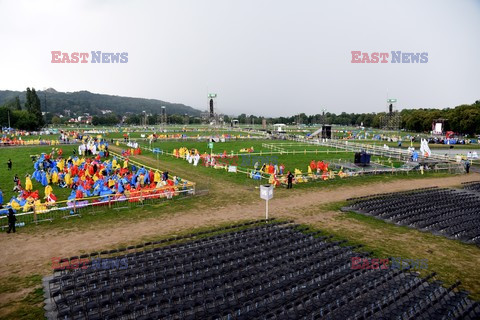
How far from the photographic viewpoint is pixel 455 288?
11094mm

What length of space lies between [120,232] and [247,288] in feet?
26.9

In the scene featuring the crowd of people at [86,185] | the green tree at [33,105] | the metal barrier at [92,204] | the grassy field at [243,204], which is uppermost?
the green tree at [33,105]

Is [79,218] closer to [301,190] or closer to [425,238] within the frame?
[301,190]

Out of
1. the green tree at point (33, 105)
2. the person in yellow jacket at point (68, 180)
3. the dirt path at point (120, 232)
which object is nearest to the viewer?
the dirt path at point (120, 232)

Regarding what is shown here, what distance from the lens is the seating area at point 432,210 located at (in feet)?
55.4

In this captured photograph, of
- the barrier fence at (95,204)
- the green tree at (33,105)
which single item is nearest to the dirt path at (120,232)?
the barrier fence at (95,204)

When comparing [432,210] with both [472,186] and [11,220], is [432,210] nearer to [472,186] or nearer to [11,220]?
[472,186]

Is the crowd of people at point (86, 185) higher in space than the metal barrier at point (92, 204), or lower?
higher

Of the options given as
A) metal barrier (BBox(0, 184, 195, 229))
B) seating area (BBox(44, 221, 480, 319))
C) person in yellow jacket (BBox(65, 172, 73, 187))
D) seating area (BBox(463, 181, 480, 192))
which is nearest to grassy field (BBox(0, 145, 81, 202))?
person in yellow jacket (BBox(65, 172, 73, 187))

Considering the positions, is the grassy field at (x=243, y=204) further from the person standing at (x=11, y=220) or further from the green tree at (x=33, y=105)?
the green tree at (x=33, y=105)

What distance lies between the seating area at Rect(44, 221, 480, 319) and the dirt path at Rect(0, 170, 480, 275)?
1.60 metres

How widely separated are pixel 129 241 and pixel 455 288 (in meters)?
12.7

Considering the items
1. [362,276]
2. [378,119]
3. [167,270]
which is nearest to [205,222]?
[167,270]

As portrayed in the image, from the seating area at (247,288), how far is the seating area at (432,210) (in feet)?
21.1
